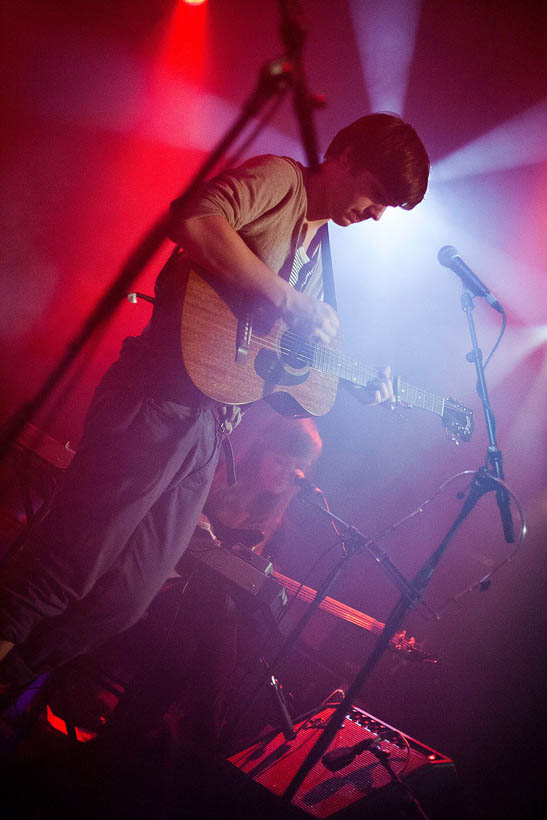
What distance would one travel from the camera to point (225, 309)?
184 cm

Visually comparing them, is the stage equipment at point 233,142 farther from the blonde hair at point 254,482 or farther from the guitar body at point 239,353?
the blonde hair at point 254,482

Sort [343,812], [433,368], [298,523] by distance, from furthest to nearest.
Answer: [298,523] < [433,368] < [343,812]

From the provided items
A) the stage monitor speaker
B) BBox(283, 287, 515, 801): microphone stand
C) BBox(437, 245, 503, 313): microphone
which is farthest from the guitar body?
the stage monitor speaker

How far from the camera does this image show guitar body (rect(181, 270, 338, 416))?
1.72m

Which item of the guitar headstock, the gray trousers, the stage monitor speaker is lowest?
the stage monitor speaker

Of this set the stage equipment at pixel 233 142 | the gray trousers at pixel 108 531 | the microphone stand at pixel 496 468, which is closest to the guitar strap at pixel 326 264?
the microphone stand at pixel 496 468

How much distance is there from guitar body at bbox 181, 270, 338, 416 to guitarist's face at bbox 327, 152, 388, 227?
0.65 meters

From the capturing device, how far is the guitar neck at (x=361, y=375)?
247 cm

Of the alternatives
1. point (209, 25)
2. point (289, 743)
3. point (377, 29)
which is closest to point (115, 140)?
point (209, 25)

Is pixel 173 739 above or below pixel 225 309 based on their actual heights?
below

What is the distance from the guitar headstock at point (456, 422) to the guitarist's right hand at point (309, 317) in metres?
1.45

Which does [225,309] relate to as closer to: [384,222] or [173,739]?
[173,739]

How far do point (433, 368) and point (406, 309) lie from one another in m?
0.78

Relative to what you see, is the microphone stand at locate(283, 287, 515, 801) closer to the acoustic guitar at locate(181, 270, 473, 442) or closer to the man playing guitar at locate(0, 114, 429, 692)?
the acoustic guitar at locate(181, 270, 473, 442)
